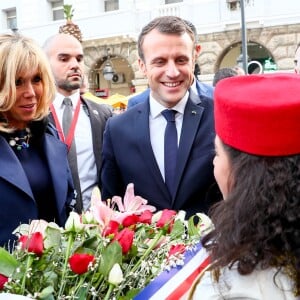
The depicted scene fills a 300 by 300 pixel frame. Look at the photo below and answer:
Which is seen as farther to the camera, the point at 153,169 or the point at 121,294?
the point at 153,169

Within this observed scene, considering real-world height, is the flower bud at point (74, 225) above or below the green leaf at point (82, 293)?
above

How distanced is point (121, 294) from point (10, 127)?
1.22 metres

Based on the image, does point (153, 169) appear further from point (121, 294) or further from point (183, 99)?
point (121, 294)

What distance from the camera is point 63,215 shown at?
8.01 feet

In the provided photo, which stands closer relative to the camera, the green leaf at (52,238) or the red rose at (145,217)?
the green leaf at (52,238)

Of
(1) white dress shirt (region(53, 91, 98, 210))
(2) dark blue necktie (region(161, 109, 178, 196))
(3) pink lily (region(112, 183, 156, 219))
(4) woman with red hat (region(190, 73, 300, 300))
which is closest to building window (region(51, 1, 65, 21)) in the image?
(1) white dress shirt (region(53, 91, 98, 210))

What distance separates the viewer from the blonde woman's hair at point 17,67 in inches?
89.5

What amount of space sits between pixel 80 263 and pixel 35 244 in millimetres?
163

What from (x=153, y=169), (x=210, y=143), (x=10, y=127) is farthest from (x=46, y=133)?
(x=210, y=143)

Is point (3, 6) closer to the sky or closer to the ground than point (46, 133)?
closer to the sky

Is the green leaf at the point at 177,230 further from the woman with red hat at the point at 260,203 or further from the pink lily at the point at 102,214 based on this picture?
the woman with red hat at the point at 260,203

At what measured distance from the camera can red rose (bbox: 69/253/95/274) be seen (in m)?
1.33

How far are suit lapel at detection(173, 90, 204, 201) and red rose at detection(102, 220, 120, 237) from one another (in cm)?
83

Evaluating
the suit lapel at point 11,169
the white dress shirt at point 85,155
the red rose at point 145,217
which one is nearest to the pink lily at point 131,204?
the red rose at point 145,217
